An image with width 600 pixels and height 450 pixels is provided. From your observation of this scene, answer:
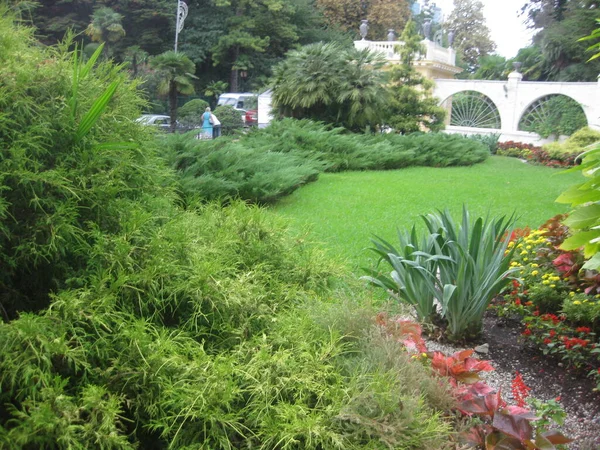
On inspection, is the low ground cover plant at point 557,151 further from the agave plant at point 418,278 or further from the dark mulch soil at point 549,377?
the agave plant at point 418,278

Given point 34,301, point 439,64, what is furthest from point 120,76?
point 439,64

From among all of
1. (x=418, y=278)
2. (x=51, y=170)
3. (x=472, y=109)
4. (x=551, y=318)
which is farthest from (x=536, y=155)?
(x=51, y=170)

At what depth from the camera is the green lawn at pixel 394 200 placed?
707 cm

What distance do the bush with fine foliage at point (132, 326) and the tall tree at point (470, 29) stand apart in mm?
65796

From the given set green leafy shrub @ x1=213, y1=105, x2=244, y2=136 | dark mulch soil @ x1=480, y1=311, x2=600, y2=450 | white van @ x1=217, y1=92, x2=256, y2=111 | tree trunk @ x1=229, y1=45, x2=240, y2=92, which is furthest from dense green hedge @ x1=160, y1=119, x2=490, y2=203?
tree trunk @ x1=229, y1=45, x2=240, y2=92

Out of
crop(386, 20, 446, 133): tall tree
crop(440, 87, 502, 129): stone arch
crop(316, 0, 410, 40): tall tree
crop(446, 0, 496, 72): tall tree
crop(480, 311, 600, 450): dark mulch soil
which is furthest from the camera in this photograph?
crop(446, 0, 496, 72): tall tree

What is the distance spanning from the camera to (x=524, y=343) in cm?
404

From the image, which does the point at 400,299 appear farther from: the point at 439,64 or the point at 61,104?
the point at 439,64

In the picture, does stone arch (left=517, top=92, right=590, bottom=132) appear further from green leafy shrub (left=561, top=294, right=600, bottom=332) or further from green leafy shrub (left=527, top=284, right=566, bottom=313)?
green leafy shrub (left=561, top=294, right=600, bottom=332)

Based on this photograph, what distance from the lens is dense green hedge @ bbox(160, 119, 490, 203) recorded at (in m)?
8.18

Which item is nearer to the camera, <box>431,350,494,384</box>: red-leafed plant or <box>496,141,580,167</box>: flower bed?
<box>431,350,494,384</box>: red-leafed plant

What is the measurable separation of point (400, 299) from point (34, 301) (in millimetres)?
2727

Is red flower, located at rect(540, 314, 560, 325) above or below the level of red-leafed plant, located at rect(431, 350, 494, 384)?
below

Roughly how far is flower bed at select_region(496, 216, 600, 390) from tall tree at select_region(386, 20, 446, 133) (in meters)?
16.5
